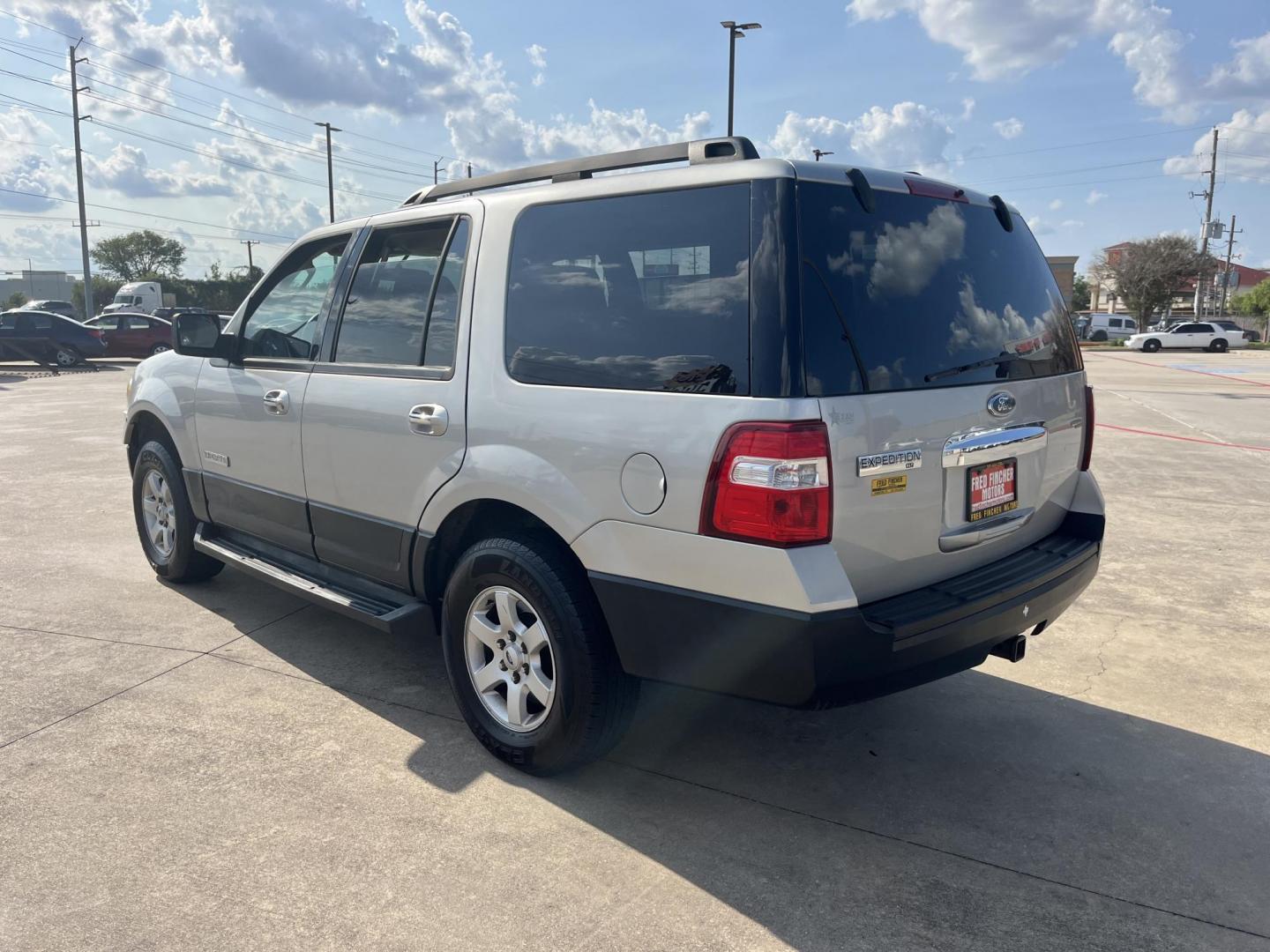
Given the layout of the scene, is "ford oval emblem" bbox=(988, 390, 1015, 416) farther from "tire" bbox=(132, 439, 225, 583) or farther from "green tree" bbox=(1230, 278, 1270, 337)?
"green tree" bbox=(1230, 278, 1270, 337)

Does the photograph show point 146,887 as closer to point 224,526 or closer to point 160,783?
point 160,783

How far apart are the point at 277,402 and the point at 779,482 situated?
262 centimetres

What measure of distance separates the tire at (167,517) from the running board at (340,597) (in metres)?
0.55

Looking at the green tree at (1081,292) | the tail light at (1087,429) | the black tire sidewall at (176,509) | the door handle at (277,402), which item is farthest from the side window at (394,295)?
the green tree at (1081,292)

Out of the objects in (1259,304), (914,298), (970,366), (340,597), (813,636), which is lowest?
(340,597)

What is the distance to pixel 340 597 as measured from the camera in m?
3.95

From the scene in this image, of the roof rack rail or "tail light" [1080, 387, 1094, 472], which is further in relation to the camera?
"tail light" [1080, 387, 1094, 472]

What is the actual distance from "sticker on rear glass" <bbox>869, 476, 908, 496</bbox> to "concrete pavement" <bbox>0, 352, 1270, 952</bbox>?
3.64ft

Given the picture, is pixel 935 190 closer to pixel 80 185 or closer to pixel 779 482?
pixel 779 482

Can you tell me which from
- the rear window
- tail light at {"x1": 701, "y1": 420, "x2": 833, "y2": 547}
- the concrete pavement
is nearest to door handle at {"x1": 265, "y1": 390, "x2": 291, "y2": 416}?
the concrete pavement

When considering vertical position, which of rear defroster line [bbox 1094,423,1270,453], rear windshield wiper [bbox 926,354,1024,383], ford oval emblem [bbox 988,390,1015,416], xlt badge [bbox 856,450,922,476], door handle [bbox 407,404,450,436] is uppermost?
rear windshield wiper [bbox 926,354,1024,383]

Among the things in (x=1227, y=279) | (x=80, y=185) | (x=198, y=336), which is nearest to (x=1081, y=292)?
(x=1227, y=279)

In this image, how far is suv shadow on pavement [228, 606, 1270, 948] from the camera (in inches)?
103

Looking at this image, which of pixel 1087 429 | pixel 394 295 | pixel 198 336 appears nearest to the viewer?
pixel 1087 429
